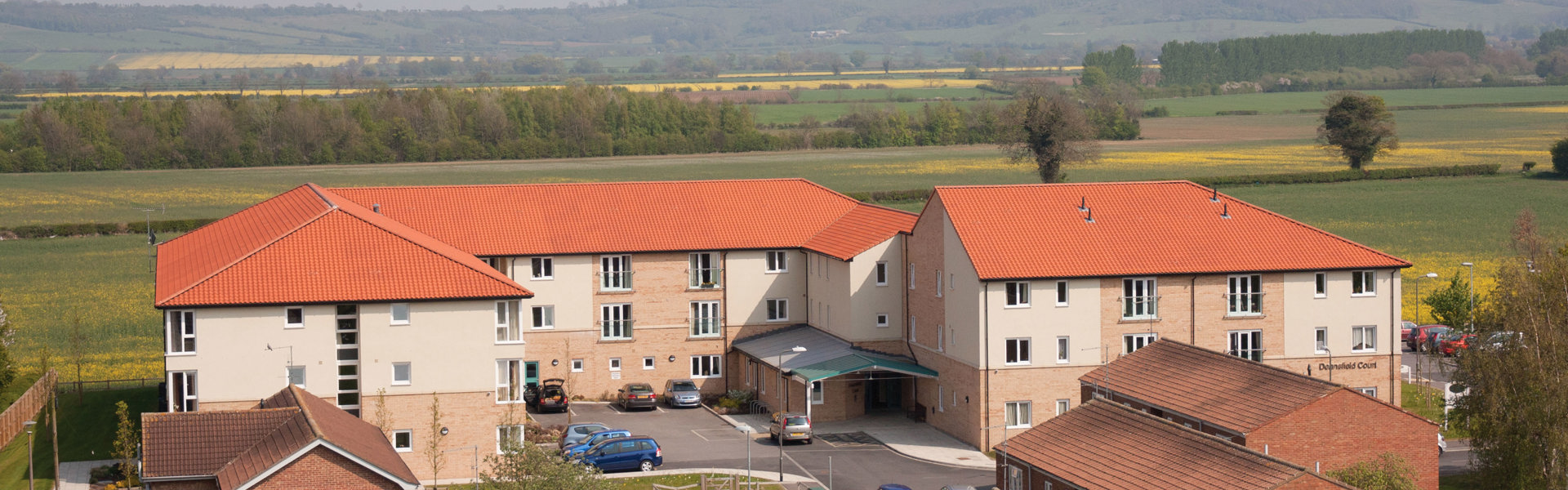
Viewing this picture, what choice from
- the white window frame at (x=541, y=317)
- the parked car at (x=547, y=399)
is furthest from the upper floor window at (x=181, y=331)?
the white window frame at (x=541, y=317)

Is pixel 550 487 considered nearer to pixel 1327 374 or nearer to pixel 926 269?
pixel 926 269

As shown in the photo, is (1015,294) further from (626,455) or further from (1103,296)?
(626,455)

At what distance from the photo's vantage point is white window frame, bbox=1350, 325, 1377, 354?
2205 inches

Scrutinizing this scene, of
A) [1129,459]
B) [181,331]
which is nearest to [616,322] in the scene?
[181,331]

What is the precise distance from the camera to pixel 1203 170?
14262 cm

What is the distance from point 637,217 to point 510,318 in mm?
16031

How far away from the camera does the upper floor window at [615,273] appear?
205ft

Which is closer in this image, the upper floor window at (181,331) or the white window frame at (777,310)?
the upper floor window at (181,331)

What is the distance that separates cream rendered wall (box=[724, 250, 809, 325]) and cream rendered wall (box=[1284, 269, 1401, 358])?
1922cm

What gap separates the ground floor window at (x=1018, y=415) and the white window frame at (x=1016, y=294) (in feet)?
11.1

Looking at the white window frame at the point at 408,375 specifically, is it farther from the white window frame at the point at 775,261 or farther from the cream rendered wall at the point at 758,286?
the white window frame at the point at 775,261

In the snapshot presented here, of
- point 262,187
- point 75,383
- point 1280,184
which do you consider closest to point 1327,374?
point 75,383

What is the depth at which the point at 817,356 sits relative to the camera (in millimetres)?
58688

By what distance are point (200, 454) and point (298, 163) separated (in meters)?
135
